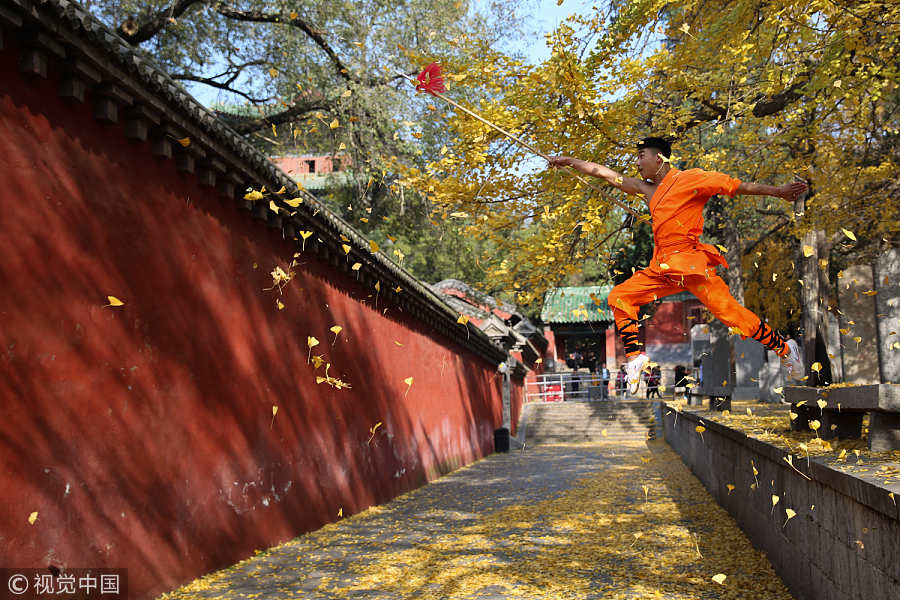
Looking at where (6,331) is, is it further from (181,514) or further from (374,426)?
(374,426)

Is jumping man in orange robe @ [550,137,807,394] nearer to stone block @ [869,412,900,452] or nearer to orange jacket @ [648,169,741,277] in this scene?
orange jacket @ [648,169,741,277]

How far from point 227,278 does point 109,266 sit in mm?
1510

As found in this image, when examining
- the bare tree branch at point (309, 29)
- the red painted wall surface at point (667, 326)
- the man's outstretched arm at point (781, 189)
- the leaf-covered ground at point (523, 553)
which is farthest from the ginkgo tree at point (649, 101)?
the red painted wall surface at point (667, 326)

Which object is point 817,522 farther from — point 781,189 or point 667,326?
point 667,326

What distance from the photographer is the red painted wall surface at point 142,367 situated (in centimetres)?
392

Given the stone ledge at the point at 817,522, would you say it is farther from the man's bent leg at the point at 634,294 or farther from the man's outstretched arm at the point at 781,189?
the man's outstretched arm at the point at 781,189

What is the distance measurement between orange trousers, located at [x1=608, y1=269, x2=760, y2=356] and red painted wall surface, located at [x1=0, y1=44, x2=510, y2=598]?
3192mm

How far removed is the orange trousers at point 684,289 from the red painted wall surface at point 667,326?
33.7m

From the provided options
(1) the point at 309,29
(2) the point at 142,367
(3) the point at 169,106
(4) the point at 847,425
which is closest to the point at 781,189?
(4) the point at 847,425

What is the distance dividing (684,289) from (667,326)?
3458 centimetres

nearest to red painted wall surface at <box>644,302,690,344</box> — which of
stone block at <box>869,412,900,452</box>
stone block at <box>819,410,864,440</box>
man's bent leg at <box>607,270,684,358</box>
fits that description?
man's bent leg at <box>607,270,684,358</box>

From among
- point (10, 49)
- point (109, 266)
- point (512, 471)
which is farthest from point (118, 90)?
point (512, 471)

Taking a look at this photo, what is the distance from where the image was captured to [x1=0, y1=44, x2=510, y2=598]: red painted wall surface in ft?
12.9

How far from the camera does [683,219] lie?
213 inches
